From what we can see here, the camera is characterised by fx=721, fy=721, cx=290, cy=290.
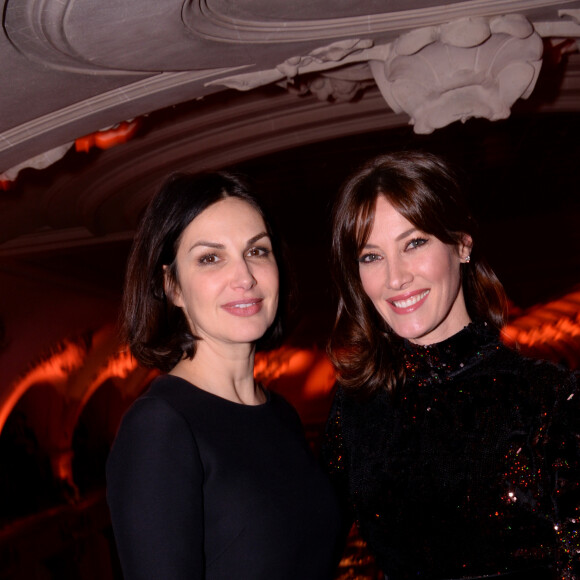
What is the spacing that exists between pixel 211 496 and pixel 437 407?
0.64m

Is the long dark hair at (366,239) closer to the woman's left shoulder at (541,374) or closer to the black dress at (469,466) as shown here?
the black dress at (469,466)

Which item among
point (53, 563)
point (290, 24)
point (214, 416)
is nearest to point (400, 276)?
point (214, 416)

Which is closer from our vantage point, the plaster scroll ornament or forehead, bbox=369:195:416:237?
forehead, bbox=369:195:416:237

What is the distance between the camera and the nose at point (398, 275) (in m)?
1.86

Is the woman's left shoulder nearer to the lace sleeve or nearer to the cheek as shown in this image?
the lace sleeve

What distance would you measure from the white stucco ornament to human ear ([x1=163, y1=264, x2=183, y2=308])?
2.38 metres

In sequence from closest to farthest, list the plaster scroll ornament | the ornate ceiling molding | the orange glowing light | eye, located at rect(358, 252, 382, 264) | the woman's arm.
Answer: the woman's arm
eye, located at rect(358, 252, 382, 264)
the ornate ceiling molding
the plaster scroll ornament
the orange glowing light

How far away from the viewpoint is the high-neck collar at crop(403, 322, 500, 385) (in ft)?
6.25

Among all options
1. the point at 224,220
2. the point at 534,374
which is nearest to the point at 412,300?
the point at 534,374

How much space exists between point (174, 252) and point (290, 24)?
230cm

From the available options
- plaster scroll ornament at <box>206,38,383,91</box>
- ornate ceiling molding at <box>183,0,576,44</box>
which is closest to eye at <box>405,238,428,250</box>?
ornate ceiling molding at <box>183,0,576,44</box>

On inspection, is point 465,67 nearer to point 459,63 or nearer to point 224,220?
point 459,63

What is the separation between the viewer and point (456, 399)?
6.11 feet

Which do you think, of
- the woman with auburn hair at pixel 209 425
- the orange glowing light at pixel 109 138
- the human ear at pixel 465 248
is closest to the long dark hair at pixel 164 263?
the woman with auburn hair at pixel 209 425
